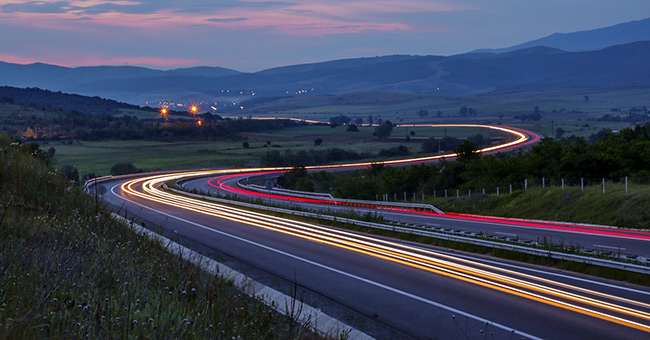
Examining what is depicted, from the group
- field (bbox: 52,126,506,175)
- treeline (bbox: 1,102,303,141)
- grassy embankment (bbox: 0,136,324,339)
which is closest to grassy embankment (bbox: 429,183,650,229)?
grassy embankment (bbox: 0,136,324,339)

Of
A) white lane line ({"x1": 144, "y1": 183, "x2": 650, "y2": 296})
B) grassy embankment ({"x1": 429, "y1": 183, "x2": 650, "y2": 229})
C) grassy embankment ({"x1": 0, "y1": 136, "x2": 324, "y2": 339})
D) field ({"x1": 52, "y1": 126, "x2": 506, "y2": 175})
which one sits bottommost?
field ({"x1": 52, "y1": 126, "x2": 506, "y2": 175})

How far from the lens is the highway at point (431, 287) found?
11.0m

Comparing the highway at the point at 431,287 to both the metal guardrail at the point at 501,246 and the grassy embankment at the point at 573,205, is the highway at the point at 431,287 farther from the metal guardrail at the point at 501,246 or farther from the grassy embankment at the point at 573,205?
the grassy embankment at the point at 573,205

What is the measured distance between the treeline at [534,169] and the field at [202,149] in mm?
46591

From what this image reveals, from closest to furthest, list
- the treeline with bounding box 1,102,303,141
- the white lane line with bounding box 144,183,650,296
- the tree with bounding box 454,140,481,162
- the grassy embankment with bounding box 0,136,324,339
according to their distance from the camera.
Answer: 1. the grassy embankment with bounding box 0,136,324,339
2. the white lane line with bounding box 144,183,650,296
3. the tree with bounding box 454,140,481,162
4. the treeline with bounding box 1,102,303,141

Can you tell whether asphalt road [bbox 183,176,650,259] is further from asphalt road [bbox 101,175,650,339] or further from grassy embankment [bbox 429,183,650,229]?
asphalt road [bbox 101,175,650,339]

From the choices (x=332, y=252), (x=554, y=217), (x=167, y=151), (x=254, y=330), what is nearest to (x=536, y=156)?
(x=554, y=217)

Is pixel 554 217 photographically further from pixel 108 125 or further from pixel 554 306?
pixel 108 125

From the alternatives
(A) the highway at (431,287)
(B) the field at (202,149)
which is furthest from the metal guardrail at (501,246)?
(B) the field at (202,149)

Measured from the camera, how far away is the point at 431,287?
566 inches

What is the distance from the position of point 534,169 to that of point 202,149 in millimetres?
92083

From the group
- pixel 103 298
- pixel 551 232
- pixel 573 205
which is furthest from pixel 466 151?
pixel 103 298

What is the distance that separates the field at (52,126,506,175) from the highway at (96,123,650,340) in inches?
2978

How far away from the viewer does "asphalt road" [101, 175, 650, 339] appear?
11.0m
